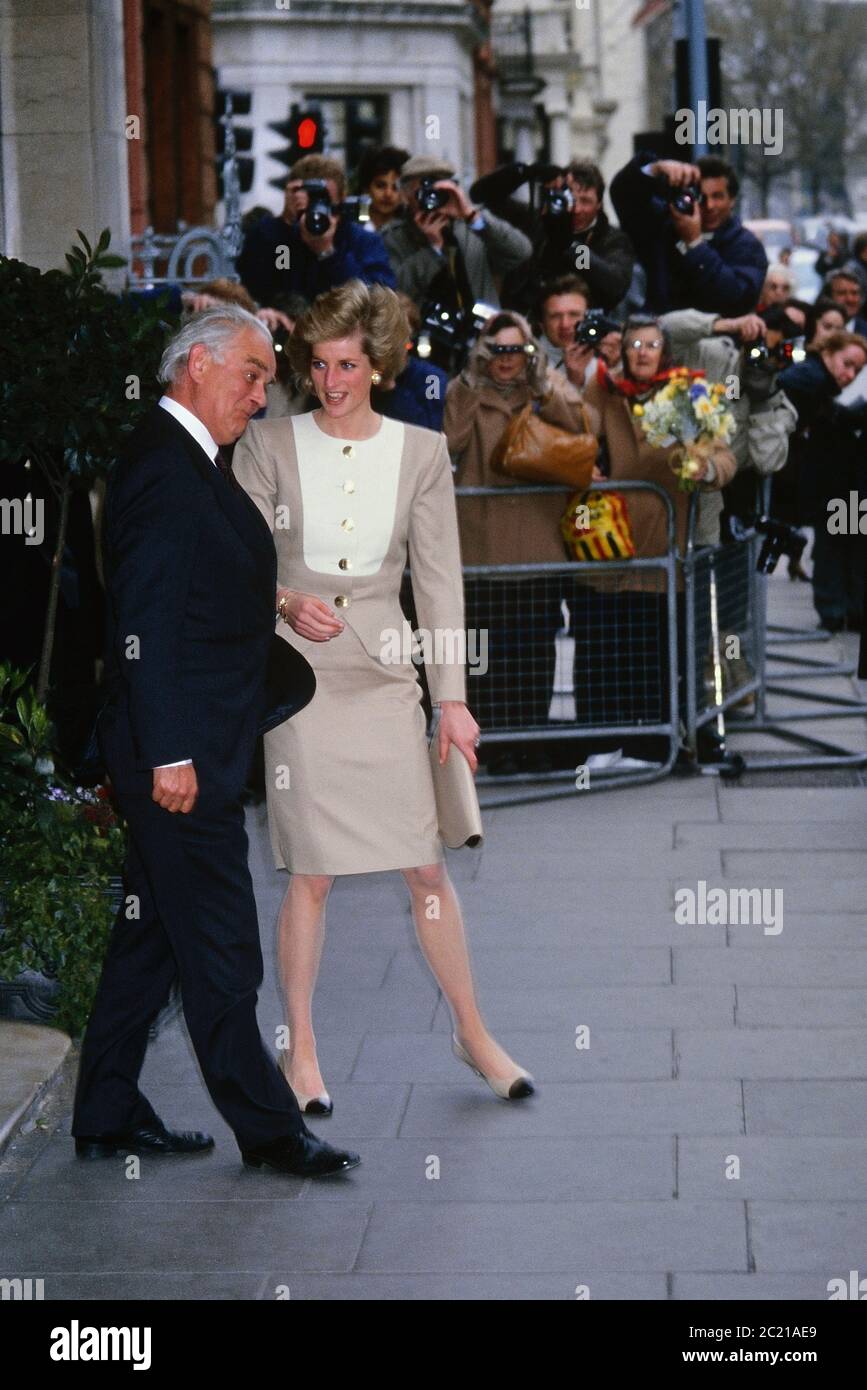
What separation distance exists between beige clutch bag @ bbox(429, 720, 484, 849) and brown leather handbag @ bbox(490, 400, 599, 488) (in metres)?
3.89

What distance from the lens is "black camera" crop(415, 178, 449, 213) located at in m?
10.4

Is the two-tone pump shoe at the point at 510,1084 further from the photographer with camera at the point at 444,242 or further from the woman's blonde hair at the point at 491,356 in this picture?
the photographer with camera at the point at 444,242

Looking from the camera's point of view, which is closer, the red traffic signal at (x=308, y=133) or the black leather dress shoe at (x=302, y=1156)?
the black leather dress shoe at (x=302, y=1156)

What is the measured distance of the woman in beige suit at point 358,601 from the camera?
5.56 metres

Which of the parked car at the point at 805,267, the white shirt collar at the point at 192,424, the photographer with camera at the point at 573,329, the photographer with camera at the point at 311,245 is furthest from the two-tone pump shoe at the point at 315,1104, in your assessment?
the parked car at the point at 805,267

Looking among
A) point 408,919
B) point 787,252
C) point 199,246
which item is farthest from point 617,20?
point 408,919

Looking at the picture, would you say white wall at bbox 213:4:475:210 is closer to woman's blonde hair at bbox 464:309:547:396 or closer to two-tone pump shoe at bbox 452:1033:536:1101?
woman's blonde hair at bbox 464:309:547:396

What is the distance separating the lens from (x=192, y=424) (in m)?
5.05

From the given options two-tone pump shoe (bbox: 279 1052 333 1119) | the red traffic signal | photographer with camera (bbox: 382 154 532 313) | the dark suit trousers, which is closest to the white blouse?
the dark suit trousers

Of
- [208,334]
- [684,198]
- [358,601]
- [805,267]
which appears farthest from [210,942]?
[805,267]

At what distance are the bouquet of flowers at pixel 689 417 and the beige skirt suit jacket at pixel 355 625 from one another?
3952mm

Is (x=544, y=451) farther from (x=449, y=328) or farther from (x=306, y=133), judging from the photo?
(x=306, y=133)
